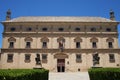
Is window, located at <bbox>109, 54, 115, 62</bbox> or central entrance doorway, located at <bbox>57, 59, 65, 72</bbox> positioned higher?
window, located at <bbox>109, 54, 115, 62</bbox>

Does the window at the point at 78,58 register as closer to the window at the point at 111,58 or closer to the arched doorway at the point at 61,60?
the arched doorway at the point at 61,60

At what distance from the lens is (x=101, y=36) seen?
43.2m

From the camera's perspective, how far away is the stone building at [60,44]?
41625 mm

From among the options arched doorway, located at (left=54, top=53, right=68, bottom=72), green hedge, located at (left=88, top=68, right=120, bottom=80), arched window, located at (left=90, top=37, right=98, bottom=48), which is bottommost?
green hedge, located at (left=88, top=68, right=120, bottom=80)

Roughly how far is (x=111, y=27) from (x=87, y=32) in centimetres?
556

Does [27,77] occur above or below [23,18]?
below

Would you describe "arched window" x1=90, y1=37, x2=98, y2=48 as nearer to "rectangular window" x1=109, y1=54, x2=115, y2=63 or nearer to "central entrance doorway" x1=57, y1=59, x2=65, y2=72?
"rectangular window" x1=109, y1=54, x2=115, y2=63

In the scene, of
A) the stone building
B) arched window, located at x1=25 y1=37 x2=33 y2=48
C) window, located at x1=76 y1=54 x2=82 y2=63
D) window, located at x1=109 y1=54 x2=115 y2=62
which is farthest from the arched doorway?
window, located at x1=109 y1=54 x2=115 y2=62

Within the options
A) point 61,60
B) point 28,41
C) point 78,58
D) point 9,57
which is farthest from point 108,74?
point 9,57

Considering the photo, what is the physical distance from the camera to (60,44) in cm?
4222

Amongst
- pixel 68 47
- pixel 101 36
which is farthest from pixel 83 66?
pixel 101 36

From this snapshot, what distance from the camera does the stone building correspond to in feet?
137

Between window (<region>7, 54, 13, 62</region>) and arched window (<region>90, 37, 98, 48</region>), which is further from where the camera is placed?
arched window (<region>90, 37, 98, 48</region>)

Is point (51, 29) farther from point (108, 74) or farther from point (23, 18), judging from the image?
point (108, 74)
